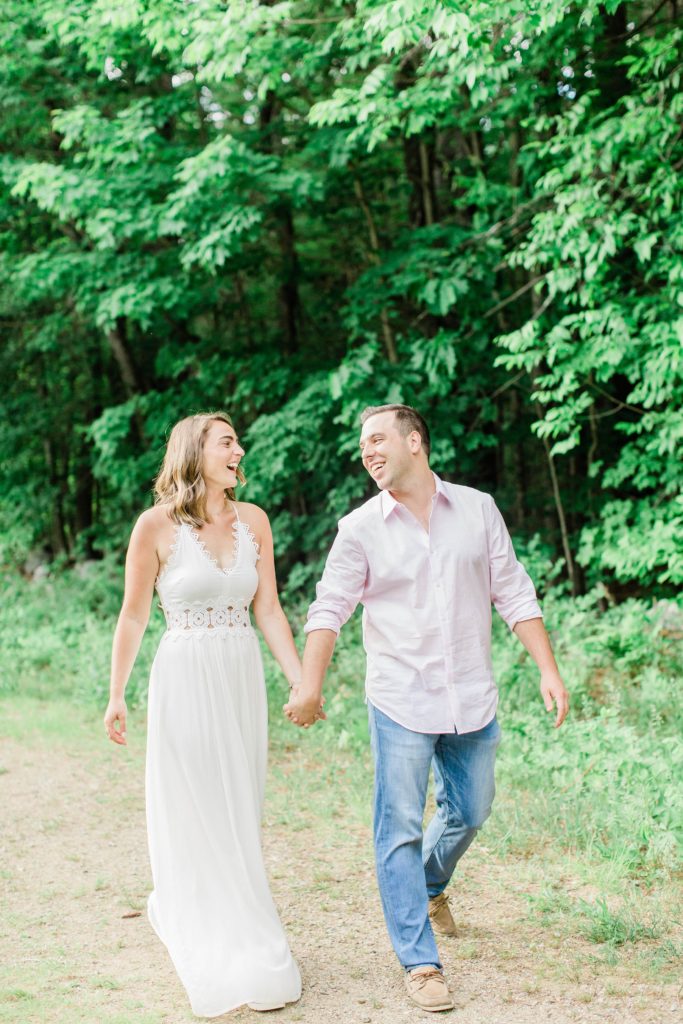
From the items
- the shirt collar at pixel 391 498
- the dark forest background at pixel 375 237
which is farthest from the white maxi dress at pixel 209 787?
the dark forest background at pixel 375 237

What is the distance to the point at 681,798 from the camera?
16.8ft

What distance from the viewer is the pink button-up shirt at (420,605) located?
373cm

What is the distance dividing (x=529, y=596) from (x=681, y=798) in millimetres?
1881

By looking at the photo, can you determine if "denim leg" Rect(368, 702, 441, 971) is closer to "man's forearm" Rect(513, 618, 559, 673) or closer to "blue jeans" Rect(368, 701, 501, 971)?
"blue jeans" Rect(368, 701, 501, 971)

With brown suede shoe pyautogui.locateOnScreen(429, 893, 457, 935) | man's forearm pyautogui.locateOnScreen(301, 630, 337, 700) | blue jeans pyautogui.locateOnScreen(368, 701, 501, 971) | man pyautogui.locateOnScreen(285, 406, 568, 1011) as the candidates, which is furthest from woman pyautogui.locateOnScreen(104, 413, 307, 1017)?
brown suede shoe pyautogui.locateOnScreen(429, 893, 457, 935)

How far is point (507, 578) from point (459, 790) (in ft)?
2.75

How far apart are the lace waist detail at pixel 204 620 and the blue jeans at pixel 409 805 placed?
2.10 feet

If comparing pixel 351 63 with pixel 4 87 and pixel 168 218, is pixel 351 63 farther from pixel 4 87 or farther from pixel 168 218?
pixel 4 87

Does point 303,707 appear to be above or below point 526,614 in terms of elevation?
below

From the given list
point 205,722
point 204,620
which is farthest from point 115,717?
point 204,620

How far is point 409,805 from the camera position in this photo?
367cm

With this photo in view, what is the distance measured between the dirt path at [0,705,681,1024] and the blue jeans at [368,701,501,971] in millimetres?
283

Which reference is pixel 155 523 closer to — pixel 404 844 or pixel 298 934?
pixel 404 844

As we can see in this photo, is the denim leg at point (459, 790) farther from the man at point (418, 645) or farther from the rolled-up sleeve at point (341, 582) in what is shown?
the rolled-up sleeve at point (341, 582)
